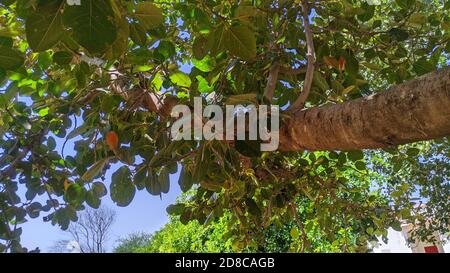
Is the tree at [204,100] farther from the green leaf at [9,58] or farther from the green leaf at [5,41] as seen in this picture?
the green leaf at [9,58]

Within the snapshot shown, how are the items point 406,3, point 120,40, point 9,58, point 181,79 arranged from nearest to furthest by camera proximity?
1. point 9,58
2. point 120,40
3. point 181,79
4. point 406,3

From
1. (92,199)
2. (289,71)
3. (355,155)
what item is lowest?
(92,199)

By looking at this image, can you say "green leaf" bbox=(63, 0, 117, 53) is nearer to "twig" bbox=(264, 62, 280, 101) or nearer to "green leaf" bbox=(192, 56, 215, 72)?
"twig" bbox=(264, 62, 280, 101)

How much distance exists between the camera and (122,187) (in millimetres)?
1497

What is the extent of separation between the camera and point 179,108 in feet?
4.95

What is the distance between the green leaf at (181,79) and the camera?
1.65m

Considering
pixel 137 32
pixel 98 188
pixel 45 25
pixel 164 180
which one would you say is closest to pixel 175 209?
pixel 98 188

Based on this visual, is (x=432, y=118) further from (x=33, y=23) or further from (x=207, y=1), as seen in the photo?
(x=207, y=1)

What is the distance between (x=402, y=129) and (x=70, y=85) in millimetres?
1157

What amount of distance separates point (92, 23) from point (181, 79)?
895 mm

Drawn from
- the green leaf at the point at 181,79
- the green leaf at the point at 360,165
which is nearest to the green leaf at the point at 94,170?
the green leaf at the point at 181,79

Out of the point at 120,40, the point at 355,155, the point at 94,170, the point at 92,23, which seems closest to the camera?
the point at 92,23

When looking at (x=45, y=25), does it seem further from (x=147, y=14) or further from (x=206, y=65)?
(x=206, y=65)
